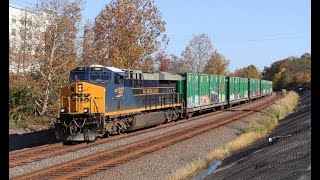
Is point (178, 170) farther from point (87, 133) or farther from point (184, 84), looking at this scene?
point (184, 84)

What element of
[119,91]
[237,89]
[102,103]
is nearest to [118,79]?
[119,91]

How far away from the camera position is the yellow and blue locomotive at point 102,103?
17734 mm

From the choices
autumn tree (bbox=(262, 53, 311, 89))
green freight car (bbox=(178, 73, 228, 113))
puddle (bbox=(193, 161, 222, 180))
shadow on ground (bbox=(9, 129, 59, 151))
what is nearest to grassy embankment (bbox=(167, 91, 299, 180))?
puddle (bbox=(193, 161, 222, 180))

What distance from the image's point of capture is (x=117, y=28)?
34250 mm

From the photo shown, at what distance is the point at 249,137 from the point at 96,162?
9.03 metres

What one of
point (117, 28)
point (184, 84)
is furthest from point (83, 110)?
point (117, 28)

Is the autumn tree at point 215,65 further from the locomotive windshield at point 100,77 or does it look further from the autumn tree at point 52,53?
the locomotive windshield at point 100,77

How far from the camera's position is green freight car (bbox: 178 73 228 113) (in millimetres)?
30734

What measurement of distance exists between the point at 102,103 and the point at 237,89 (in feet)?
102

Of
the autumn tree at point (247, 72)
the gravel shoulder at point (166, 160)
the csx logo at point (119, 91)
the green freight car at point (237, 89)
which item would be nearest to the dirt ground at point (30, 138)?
the csx logo at point (119, 91)

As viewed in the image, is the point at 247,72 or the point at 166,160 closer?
the point at 166,160

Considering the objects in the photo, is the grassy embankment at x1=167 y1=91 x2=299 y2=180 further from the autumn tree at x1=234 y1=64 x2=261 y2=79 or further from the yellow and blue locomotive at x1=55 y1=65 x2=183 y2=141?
the autumn tree at x1=234 y1=64 x2=261 y2=79

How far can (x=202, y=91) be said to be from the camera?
34.8m

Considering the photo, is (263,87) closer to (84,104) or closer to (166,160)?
(84,104)
